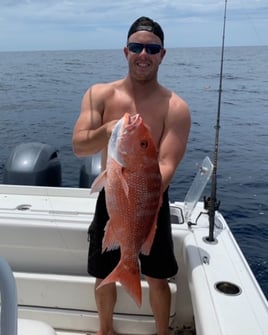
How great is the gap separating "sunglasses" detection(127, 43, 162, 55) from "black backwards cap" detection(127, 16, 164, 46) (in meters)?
0.07

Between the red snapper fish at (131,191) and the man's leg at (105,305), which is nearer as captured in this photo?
the red snapper fish at (131,191)

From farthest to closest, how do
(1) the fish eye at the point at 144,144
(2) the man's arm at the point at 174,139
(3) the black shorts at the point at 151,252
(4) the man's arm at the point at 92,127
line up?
1. (3) the black shorts at the point at 151,252
2. (2) the man's arm at the point at 174,139
3. (4) the man's arm at the point at 92,127
4. (1) the fish eye at the point at 144,144

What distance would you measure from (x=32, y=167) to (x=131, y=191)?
10.1ft

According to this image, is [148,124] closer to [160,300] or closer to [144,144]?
[144,144]

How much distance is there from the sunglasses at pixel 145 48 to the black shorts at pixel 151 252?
32.7 inches

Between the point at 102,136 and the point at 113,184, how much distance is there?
0.43m

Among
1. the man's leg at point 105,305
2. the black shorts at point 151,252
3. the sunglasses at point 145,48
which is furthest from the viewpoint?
the man's leg at point 105,305

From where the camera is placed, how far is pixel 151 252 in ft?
8.36

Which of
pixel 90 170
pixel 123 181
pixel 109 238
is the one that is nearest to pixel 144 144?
pixel 123 181

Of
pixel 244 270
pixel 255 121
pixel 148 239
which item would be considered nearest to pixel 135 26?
pixel 148 239

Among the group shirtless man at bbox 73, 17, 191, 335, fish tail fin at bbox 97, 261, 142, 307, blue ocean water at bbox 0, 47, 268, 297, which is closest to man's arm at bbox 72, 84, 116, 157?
shirtless man at bbox 73, 17, 191, 335

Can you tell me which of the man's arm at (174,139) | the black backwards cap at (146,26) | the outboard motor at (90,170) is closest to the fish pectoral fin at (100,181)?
the man's arm at (174,139)

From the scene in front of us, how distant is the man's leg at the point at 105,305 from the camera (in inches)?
107

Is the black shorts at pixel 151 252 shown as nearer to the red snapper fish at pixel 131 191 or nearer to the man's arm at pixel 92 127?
the man's arm at pixel 92 127
